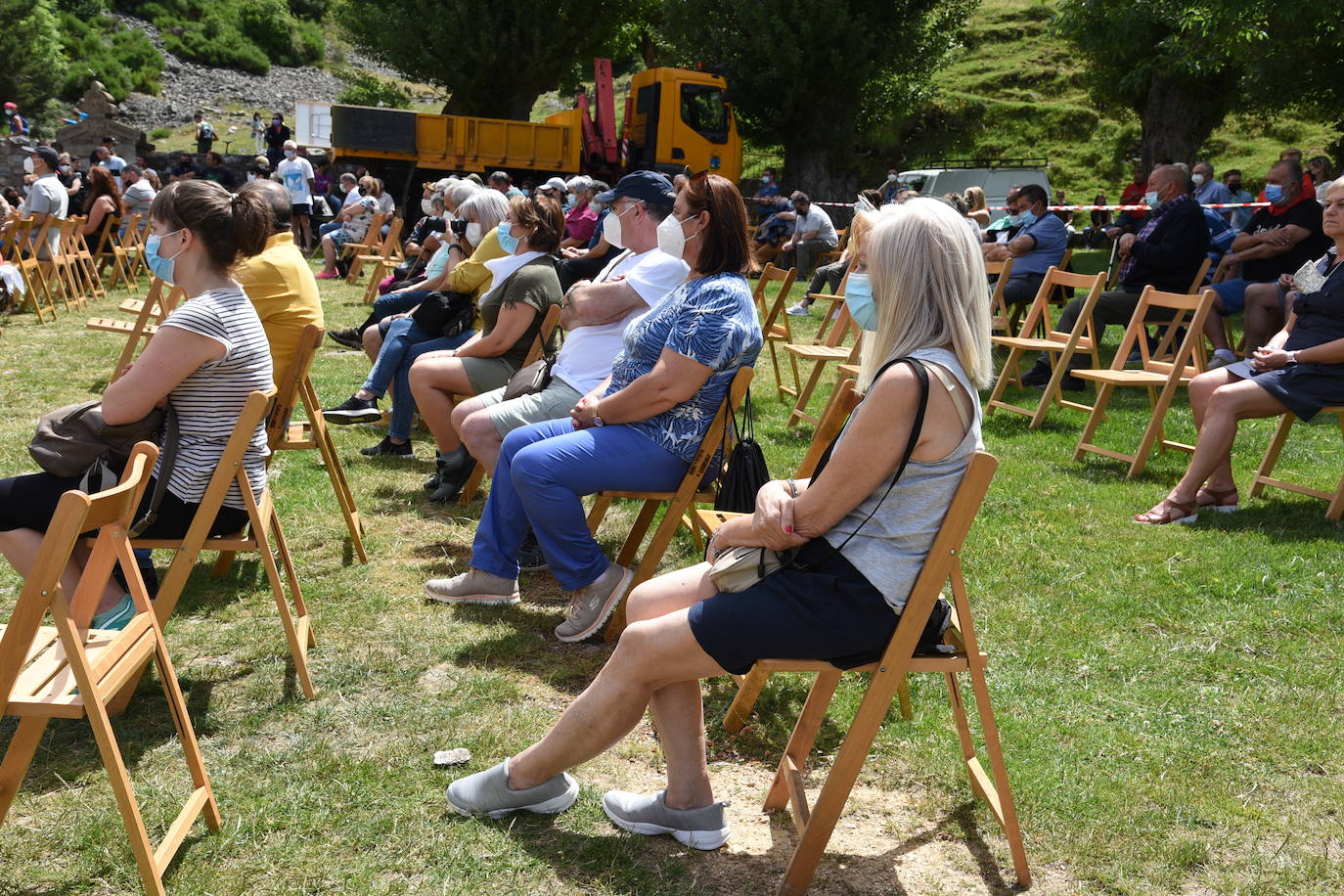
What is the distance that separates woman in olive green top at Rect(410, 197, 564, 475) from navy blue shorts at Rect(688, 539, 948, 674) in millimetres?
3137

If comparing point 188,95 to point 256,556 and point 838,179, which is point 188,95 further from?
point 256,556

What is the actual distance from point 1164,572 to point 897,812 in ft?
7.23

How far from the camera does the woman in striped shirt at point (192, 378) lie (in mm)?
3172

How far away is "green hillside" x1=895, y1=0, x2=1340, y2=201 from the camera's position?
103 ft

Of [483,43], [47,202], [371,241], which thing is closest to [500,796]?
[47,202]

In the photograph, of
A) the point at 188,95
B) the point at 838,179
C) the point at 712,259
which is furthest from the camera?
the point at 188,95

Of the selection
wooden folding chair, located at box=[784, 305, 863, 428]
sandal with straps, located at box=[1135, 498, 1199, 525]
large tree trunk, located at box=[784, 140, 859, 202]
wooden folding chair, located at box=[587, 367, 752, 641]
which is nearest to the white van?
large tree trunk, located at box=[784, 140, 859, 202]

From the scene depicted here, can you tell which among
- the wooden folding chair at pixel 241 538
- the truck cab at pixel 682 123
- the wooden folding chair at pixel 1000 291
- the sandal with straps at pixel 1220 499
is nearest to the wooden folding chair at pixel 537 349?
the wooden folding chair at pixel 241 538

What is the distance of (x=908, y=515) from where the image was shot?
7.67 ft

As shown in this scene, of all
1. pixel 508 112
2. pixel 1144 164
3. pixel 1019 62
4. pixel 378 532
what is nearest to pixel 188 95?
pixel 508 112

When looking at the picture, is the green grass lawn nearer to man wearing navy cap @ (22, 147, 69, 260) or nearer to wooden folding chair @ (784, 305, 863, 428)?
wooden folding chair @ (784, 305, 863, 428)

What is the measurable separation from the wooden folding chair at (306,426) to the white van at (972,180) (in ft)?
53.0

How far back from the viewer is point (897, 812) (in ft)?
9.34

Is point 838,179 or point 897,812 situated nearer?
point 897,812
